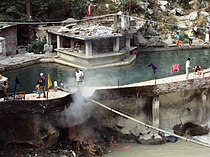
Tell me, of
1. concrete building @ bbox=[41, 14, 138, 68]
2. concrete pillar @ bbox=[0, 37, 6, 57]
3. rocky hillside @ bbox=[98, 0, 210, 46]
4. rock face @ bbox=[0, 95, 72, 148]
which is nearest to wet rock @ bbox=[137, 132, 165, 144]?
rock face @ bbox=[0, 95, 72, 148]

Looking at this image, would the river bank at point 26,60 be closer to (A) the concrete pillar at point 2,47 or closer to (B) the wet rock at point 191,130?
(A) the concrete pillar at point 2,47

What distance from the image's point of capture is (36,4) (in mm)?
49719

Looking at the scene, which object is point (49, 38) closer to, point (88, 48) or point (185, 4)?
point (88, 48)


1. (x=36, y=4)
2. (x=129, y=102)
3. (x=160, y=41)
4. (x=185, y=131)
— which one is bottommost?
(x=185, y=131)

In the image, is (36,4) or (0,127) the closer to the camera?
(0,127)

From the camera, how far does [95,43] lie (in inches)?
1646

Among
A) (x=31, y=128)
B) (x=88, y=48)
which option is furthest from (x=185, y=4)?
(x=31, y=128)

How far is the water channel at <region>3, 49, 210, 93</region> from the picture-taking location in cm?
3450

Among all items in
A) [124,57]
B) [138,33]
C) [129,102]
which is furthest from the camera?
[138,33]

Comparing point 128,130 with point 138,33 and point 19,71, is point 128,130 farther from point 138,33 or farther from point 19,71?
point 138,33

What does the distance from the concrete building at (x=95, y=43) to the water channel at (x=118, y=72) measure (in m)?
1.44

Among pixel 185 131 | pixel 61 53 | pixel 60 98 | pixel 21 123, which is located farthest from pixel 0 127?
pixel 61 53

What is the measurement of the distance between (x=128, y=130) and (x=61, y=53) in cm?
1748

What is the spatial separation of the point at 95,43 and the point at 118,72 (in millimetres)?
5043
